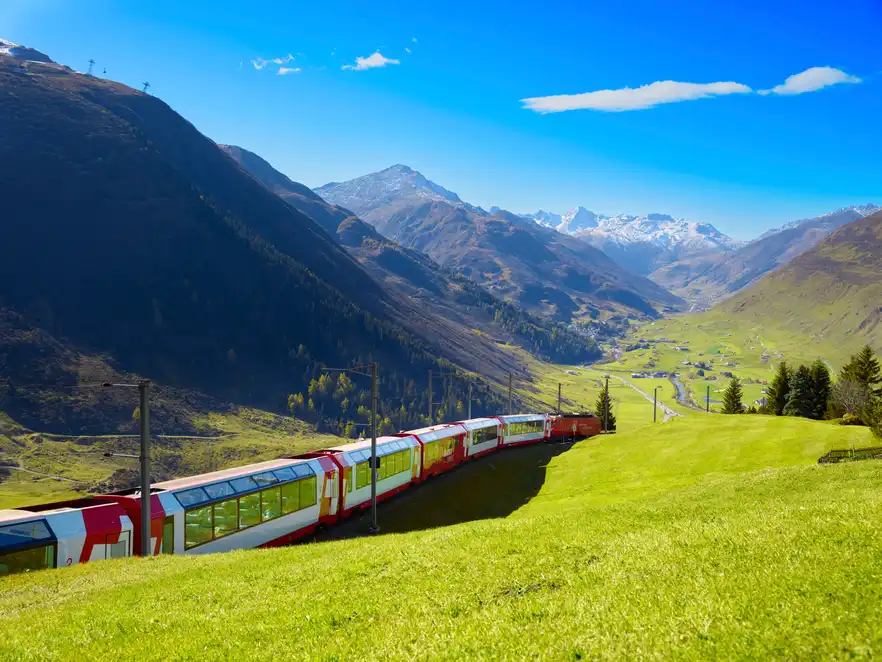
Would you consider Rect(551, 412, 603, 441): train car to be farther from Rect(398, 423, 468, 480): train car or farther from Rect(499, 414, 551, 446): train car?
Rect(398, 423, 468, 480): train car

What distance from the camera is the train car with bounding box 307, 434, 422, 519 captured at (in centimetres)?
4406

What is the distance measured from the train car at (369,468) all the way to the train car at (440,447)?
4.36 ft

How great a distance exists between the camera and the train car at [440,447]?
58719mm

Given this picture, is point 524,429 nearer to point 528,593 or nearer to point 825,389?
point 825,389

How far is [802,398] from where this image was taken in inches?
3713

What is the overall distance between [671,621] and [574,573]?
468 centimetres

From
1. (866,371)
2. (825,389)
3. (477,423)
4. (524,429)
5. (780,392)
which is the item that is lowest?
(524,429)

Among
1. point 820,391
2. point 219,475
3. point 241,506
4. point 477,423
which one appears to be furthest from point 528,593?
point 820,391

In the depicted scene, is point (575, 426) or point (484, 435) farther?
point (575, 426)

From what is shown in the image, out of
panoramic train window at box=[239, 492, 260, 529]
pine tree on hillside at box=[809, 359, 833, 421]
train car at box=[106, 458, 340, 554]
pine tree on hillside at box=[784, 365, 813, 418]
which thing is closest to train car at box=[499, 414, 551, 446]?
pine tree on hillside at box=[784, 365, 813, 418]

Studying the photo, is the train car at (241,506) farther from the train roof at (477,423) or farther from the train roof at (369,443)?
the train roof at (477,423)

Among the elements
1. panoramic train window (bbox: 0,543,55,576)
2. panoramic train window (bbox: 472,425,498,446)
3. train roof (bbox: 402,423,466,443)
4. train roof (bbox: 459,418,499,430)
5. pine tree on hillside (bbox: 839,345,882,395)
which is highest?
pine tree on hillside (bbox: 839,345,882,395)

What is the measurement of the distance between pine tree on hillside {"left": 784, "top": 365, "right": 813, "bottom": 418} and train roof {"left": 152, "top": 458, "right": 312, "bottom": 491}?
82.1 meters

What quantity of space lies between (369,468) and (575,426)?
51.4m
